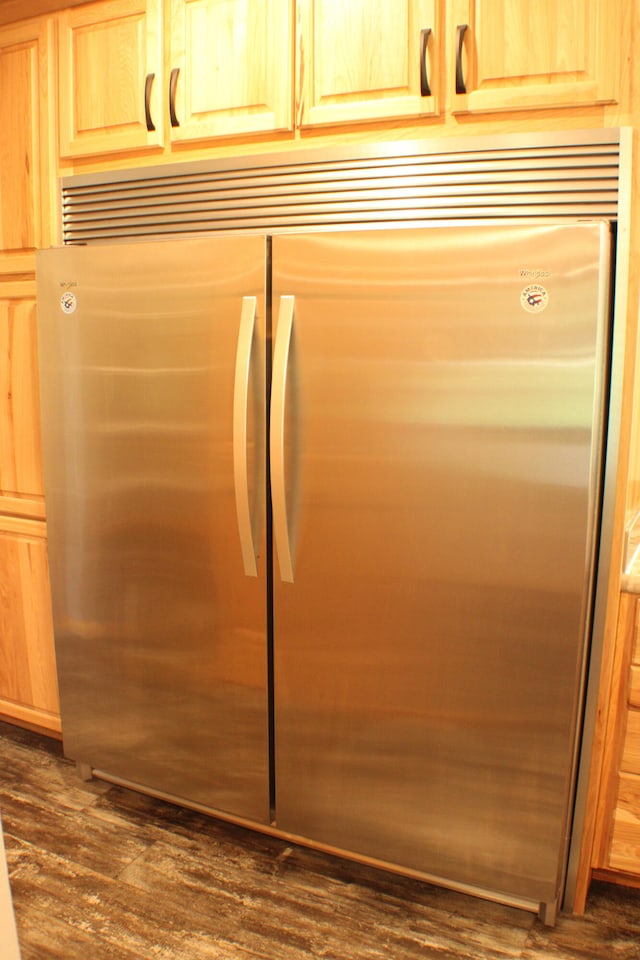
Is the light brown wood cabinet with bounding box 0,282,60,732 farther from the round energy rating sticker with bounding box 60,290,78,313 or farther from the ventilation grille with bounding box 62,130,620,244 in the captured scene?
the ventilation grille with bounding box 62,130,620,244

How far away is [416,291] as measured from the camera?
5.07 feet

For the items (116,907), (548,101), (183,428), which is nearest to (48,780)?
(116,907)

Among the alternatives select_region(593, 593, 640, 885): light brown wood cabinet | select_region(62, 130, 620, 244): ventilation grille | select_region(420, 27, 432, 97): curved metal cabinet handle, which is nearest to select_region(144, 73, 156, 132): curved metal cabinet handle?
select_region(62, 130, 620, 244): ventilation grille

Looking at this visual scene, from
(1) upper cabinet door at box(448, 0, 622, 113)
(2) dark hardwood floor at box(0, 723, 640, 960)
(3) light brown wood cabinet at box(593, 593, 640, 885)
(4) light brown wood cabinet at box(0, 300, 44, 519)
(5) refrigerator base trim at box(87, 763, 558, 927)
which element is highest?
(1) upper cabinet door at box(448, 0, 622, 113)

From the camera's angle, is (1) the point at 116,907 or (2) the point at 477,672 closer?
(2) the point at 477,672

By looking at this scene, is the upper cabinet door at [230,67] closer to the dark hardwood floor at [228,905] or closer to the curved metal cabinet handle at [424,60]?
the curved metal cabinet handle at [424,60]

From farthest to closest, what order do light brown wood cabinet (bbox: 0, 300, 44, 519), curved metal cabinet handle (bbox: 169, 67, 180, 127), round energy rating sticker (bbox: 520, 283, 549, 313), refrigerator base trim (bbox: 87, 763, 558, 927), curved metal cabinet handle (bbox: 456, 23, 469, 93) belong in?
light brown wood cabinet (bbox: 0, 300, 44, 519) → curved metal cabinet handle (bbox: 169, 67, 180, 127) → refrigerator base trim (bbox: 87, 763, 558, 927) → curved metal cabinet handle (bbox: 456, 23, 469, 93) → round energy rating sticker (bbox: 520, 283, 549, 313)

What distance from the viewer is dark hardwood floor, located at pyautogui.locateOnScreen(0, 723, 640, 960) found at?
5.41ft

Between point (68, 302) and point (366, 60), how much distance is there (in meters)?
0.90

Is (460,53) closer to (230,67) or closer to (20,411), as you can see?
(230,67)

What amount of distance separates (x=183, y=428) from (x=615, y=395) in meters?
0.95

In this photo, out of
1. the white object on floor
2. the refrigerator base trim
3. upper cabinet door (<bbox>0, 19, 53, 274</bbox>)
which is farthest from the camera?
upper cabinet door (<bbox>0, 19, 53, 274</bbox>)

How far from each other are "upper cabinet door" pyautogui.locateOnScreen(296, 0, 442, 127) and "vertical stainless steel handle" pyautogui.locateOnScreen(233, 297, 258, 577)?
48 centimetres

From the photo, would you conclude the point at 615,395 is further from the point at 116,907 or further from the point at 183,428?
the point at 116,907
